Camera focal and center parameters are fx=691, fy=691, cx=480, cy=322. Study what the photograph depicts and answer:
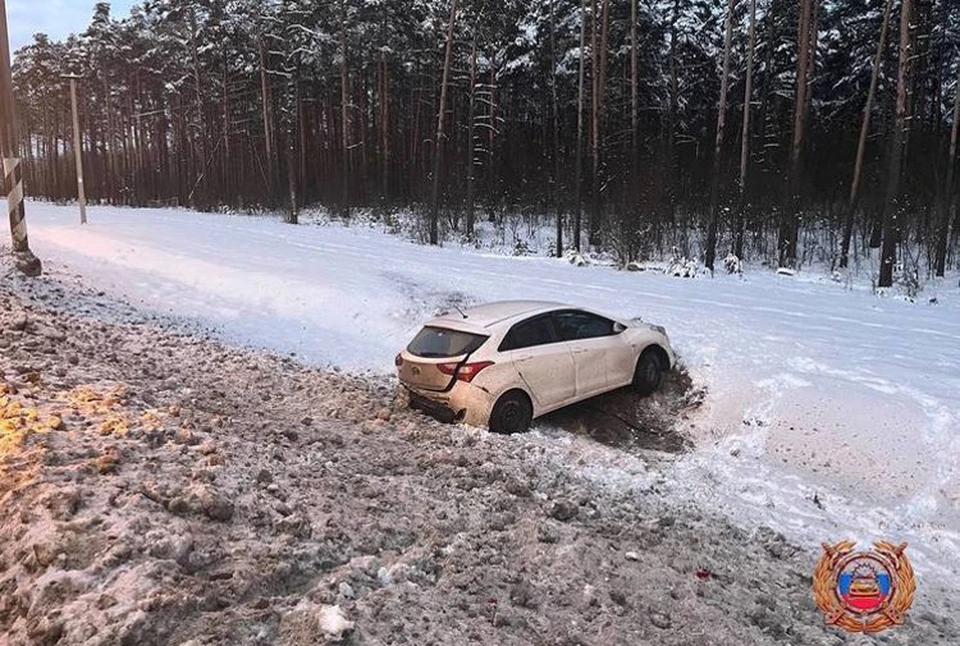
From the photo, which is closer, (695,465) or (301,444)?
(301,444)

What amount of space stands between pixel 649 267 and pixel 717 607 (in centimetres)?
1646

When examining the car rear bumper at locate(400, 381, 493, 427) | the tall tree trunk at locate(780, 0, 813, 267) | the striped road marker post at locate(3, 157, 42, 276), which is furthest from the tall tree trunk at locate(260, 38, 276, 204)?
the car rear bumper at locate(400, 381, 493, 427)

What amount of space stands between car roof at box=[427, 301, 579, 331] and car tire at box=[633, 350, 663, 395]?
1.41 meters

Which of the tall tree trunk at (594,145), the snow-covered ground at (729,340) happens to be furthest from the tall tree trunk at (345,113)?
the snow-covered ground at (729,340)

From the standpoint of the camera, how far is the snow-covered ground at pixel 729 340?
6.89m

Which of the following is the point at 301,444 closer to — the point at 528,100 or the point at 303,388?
the point at 303,388

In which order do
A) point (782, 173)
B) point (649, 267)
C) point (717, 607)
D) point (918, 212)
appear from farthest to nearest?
point (782, 173) < point (918, 212) < point (649, 267) < point (717, 607)

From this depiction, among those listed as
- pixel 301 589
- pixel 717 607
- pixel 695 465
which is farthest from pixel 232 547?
pixel 695 465

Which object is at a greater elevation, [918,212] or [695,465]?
[918,212]

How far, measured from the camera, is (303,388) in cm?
970

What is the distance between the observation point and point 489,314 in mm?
8719

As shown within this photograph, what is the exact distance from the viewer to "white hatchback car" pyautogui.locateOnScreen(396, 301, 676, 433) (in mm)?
8055

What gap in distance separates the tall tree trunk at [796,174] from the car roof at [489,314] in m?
15.6

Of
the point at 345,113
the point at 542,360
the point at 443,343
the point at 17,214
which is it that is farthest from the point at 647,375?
the point at 345,113
